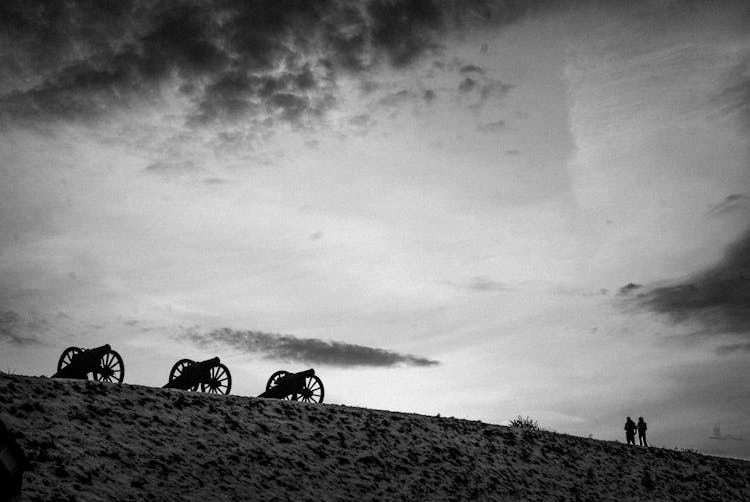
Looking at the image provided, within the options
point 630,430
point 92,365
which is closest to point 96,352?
point 92,365

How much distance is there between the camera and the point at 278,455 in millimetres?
15094

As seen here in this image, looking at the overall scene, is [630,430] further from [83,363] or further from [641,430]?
[83,363]

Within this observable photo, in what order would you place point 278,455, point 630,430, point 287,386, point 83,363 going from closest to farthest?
point 278,455 → point 83,363 → point 287,386 → point 630,430

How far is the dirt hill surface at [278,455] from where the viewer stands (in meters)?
12.0

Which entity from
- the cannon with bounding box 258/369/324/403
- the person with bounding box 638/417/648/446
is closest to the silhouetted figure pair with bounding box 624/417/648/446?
the person with bounding box 638/417/648/446

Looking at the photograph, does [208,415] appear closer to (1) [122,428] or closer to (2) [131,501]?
(1) [122,428]

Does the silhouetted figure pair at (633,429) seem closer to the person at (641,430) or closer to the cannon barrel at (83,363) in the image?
the person at (641,430)

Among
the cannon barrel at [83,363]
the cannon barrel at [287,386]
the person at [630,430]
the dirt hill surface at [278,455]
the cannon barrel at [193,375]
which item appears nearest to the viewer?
the dirt hill surface at [278,455]

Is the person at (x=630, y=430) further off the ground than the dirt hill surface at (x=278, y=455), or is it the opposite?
the person at (x=630, y=430)

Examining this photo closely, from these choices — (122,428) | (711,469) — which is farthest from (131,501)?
(711,469)

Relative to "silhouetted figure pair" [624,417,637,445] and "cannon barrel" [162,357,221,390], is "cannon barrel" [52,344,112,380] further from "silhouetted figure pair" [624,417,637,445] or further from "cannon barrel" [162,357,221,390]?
"silhouetted figure pair" [624,417,637,445]

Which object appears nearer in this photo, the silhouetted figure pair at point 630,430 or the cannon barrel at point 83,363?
the cannon barrel at point 83,363

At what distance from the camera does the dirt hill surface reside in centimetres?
1201

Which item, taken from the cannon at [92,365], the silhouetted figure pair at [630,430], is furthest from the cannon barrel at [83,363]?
the silhouetted figure pair at [630,430]
